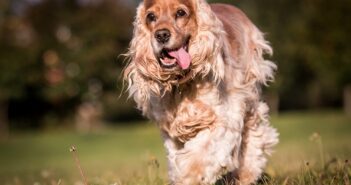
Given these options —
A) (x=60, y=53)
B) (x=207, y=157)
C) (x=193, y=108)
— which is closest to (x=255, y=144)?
(x=193, y=108)

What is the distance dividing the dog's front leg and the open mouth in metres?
0.63

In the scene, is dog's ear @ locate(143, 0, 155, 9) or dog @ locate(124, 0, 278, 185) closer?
dog @ locate(124, 0, 278, 185)

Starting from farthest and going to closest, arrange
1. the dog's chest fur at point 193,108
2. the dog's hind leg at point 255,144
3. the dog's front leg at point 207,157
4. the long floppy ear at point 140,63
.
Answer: the dog's hind leg at point 255,144
the long floppy ear at point 140,63
the dog's chest fur at point 193,108
the dog's front leg at point 207,157

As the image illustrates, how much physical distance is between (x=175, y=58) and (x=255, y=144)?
1.80 metres

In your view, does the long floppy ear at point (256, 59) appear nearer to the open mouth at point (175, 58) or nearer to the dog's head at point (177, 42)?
the dog's head at point (177, 42)

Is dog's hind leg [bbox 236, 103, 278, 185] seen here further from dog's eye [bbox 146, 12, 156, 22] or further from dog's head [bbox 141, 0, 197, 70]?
dog's eye [bbox 146, 12, 156, 22]

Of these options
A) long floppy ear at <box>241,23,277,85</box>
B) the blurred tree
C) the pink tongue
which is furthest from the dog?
the blurred tree

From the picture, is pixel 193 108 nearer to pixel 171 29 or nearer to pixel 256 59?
pixel 171 29

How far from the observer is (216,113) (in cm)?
592

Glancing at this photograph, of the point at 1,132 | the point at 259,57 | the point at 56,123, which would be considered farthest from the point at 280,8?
the point at 259,57

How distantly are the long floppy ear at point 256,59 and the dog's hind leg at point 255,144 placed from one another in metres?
0.37

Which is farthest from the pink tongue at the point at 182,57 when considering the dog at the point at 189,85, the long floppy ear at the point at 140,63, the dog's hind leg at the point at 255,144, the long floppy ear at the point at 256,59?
the dog's hind leg at the point at 255,144

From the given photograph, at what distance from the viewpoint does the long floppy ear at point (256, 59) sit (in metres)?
6.92

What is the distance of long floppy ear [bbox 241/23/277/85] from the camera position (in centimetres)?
692
